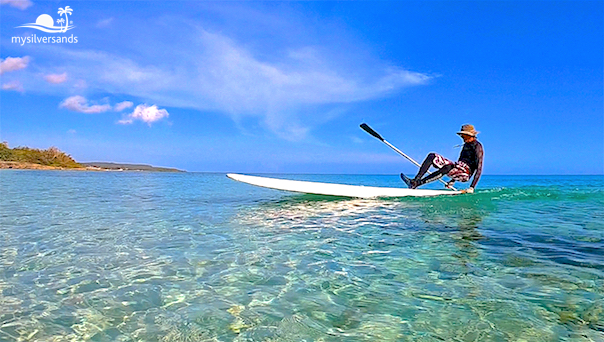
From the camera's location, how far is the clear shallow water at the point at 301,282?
2773 millimetres

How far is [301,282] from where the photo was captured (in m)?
3.80

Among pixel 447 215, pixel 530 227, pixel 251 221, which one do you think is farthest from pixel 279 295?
pixel 447 215

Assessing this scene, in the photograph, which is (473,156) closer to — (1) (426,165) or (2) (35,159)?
(1) (426,165)

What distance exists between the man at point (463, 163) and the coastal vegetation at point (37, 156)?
3451 inches

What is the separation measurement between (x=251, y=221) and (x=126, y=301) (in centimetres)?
469

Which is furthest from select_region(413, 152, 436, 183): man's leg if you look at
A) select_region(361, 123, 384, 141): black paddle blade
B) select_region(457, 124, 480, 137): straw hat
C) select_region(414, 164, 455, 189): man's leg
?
select_region(361, 123, 384, 141): black paddle blade

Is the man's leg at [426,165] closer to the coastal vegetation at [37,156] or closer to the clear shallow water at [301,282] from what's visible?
the clear shallow water at [301,282]

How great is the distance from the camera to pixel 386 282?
3.81m

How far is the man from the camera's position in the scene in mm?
11430

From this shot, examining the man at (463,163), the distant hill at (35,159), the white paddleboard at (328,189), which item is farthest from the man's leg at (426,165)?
the distant hill at (35,159)

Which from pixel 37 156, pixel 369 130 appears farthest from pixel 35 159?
pixel 369 130

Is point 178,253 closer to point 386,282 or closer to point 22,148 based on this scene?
point 386,282

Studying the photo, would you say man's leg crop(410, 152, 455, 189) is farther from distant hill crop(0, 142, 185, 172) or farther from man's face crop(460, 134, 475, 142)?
distant hill crop(0, 142, 185, 172)

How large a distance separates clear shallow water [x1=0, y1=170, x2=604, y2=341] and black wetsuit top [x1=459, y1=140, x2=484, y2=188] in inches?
164
